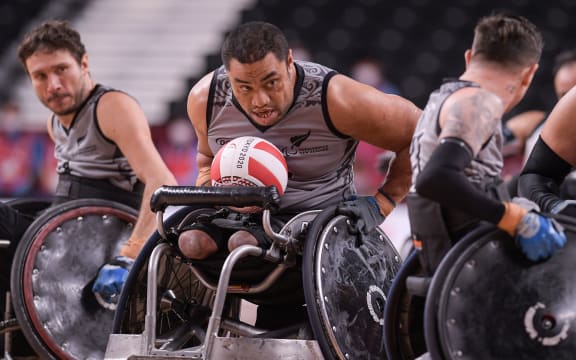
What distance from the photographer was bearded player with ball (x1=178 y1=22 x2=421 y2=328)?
148 inches

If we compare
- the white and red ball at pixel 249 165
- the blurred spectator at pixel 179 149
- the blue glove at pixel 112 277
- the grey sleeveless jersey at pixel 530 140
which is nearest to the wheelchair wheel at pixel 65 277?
the blue glove at pixel 112 277

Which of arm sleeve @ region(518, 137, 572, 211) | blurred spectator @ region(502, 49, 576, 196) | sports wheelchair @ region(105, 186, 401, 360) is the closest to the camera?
sports wheelchair @ region(105, 186, 401, 360)

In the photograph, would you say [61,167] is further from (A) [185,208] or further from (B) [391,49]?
(B) [391,49]

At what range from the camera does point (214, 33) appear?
13.0m

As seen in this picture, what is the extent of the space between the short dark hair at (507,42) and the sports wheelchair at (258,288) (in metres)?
0.87

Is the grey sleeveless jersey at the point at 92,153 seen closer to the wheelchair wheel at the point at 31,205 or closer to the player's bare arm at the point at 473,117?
the wheelchair wheel at the point at 31,205

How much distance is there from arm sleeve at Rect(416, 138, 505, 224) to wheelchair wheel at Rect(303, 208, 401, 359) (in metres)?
0.65

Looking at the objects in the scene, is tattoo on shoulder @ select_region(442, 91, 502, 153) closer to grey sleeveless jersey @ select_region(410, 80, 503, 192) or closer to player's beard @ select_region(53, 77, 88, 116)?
grey sleeveless jersey @ select_region(410, 80, 503, 192)

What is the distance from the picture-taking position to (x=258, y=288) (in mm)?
3643

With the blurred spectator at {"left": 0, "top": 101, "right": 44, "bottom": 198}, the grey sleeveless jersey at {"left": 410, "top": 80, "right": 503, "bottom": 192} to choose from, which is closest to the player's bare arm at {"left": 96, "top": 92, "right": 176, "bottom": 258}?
the grey sleeveless jersey at {"left": 410, "top": 80, "right": 503, "bottom": 192}

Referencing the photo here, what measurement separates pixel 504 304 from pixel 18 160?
25.4ft

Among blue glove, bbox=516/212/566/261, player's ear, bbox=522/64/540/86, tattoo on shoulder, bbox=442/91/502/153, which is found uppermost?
player's ear, bbox=522/64/540/86

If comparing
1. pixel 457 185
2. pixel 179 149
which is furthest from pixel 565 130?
pixel 179 149

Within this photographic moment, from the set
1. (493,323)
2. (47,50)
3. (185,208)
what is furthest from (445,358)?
(47,50)
